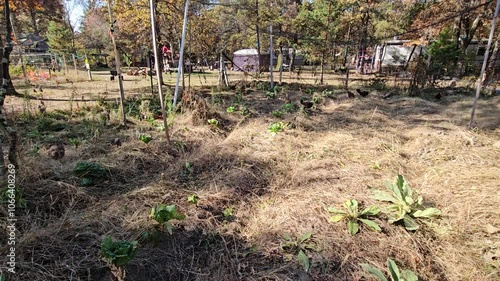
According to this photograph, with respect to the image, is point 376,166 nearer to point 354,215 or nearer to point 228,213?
point 354,215

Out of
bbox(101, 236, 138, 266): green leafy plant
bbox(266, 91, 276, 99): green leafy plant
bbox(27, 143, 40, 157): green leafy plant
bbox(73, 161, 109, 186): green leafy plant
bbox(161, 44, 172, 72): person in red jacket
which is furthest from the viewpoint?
bbox(161, 44, 172, 72): person in red jacket

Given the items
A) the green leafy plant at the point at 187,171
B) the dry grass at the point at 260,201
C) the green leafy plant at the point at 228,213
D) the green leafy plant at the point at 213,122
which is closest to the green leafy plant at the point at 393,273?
the dry grass at the point at 260,201

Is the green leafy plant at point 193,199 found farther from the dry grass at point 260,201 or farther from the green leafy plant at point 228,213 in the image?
the green leafy plant at point 228,213

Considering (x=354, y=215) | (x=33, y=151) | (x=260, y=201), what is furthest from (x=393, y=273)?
(x=33, y=151)

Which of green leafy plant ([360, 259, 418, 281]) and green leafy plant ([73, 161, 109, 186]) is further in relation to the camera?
green leafy plant ([73, 161, 109, 186])

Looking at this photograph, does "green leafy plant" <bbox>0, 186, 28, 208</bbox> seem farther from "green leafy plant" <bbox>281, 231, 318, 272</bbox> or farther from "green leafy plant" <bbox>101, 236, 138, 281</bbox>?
"green leafy plant" <bbox>281, 231, 318, 272</bbox>

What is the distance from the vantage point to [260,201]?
7.50 ft

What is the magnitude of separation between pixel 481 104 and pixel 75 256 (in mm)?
7753

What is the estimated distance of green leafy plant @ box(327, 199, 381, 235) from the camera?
70.9 inches

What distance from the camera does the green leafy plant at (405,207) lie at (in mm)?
1849

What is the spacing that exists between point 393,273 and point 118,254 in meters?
1.49

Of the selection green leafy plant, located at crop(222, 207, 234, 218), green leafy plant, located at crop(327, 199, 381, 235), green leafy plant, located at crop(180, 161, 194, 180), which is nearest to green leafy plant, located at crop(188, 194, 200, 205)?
green leafy plant, located at crop(222, 207, 234, 218)

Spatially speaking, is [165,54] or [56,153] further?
[165,54]

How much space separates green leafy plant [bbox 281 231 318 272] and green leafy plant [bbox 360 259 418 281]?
1.05 feet
